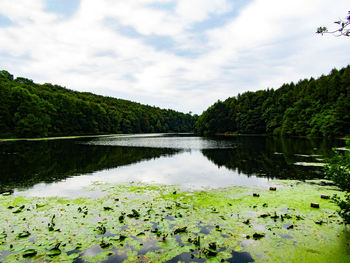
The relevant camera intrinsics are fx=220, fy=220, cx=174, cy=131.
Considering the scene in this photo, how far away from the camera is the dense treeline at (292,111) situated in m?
67.5

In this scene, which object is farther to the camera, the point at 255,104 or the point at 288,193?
the point at 255,104

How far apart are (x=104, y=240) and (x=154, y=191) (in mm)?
6945

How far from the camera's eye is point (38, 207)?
11062 mm

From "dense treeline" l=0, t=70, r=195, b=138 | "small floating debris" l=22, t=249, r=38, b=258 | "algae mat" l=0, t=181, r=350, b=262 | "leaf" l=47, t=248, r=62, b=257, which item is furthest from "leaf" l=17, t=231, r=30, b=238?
"dense treeline" l=0, t=70, r=195, b=138

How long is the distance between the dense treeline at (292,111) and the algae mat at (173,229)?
6787cm

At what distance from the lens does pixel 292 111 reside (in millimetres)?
88250

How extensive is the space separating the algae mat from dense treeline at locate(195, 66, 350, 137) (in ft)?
223

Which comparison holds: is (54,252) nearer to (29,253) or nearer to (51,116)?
(29,253)

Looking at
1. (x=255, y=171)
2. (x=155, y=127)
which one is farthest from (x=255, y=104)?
(x=255, y=171)

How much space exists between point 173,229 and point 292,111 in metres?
93.5

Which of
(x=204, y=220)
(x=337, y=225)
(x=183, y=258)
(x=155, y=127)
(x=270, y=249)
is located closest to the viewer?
(x=183, y=258)

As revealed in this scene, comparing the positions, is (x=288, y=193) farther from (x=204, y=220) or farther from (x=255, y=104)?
(x=255, y=104)

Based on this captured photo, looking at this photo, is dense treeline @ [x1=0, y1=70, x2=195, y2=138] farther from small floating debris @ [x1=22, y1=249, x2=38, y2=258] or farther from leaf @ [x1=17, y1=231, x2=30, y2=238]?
small floating debris @ [x1=22, y1=249, x2=38, y2=258]

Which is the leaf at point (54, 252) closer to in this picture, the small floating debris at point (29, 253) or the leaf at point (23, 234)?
the small floating debris at point (29, 253)
